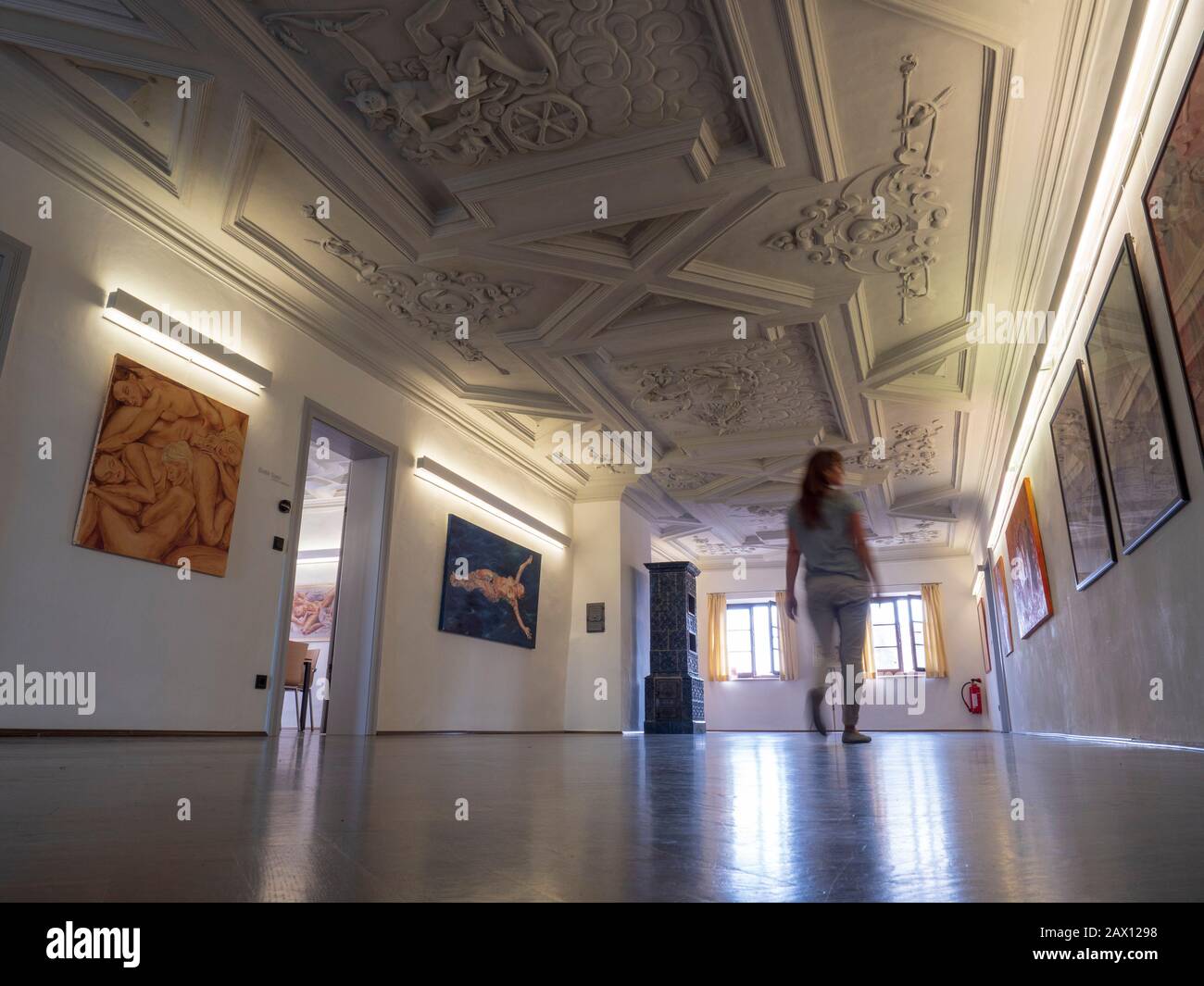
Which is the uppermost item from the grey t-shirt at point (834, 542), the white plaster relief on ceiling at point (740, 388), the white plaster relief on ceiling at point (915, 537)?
the white plaster relief on ceiling at point (740, 388)

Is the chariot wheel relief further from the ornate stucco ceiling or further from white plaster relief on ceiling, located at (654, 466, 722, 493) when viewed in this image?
white plaster relief on ceiling, located at (654, 466, 722, 493)

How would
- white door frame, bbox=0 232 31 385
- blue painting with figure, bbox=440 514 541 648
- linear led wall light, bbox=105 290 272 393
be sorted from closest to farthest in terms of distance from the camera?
white door frame, bbox=0 232 31 385, linear led wall light, bbox=105 290 272 393, blue painting with figure, bbox=440 514 541 648

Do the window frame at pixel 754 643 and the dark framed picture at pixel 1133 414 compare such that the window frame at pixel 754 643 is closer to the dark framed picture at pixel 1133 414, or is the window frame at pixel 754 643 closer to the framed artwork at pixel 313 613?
the framed artwork at pixel 313 613

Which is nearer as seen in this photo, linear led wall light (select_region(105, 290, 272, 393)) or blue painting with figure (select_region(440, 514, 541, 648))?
linear led wall light (select_region(105, 290, 272, 393))

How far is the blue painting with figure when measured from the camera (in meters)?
8.37

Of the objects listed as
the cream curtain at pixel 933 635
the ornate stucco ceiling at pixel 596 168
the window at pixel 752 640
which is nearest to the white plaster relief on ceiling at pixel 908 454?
the ornate stucco ceiling at pixel 596 168

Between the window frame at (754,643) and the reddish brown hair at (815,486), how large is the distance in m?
12.4

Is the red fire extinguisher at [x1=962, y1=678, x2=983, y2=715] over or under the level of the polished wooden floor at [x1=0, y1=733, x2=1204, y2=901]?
over

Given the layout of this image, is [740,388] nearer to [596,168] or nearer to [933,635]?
[596,168]

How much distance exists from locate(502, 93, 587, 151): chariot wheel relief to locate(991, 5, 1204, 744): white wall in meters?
2.85

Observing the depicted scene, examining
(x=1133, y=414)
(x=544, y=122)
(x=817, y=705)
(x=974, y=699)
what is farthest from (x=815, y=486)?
(x=974, y=699)

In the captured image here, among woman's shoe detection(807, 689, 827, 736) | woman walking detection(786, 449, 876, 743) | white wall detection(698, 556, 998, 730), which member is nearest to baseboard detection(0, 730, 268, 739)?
woman's shoe detection(807, 689, 827, 736)

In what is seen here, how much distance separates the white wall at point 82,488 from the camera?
4387 millimetres

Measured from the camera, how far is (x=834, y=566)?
4.07m
